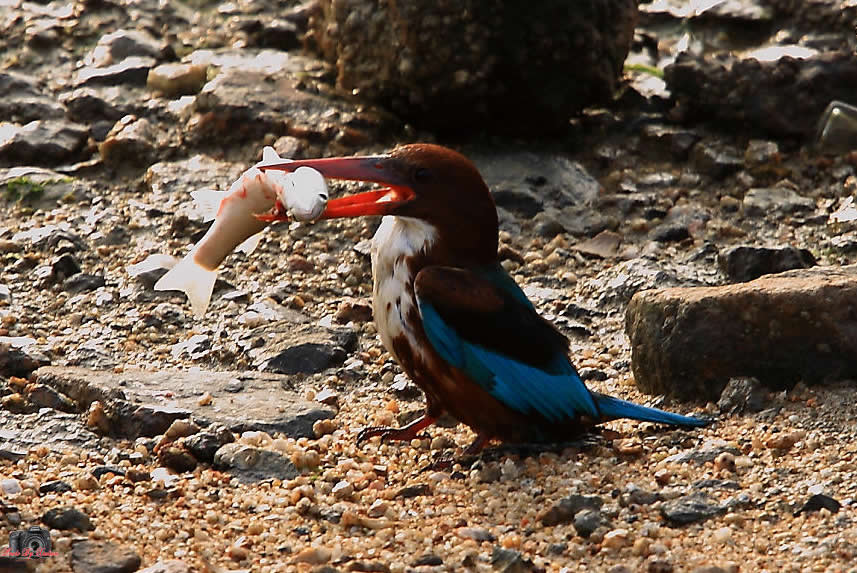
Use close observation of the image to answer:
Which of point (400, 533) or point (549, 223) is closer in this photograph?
point (400, 533)

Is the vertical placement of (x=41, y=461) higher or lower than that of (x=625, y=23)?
lower

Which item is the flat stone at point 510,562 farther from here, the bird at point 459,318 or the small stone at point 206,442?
the small stone at point 206,442

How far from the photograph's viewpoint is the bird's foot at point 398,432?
15.4 ft

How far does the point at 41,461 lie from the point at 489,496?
1.34 meters

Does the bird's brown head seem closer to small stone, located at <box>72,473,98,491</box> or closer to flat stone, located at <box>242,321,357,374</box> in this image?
flat stone, located at <box>242,321,357,374</box>

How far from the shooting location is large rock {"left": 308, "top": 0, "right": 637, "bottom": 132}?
21.9 feet

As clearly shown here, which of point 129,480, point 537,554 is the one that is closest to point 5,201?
point 129,480

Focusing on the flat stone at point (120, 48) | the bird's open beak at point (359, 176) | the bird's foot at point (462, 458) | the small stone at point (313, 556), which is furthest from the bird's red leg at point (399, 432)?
the flat stone at point (120, 48)

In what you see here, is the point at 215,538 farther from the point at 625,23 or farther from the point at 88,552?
the point at 625,23

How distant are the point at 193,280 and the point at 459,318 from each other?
3.63 ft

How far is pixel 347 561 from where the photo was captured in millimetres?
3600

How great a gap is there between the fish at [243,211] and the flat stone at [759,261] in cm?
206

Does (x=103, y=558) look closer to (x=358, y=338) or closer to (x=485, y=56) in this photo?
(x=358, y=338)

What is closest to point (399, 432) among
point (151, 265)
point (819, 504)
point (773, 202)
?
point (819, 504)
